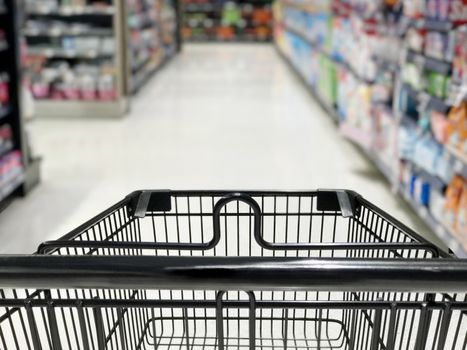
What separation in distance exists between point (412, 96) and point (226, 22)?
15644mm

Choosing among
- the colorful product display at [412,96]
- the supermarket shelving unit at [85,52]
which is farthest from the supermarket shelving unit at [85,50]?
the colorful product display at [412,96]

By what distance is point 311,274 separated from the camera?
2.45 ft

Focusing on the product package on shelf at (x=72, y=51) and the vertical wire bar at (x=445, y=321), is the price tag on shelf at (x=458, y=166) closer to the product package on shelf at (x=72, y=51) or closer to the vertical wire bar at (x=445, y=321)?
the vertical wire bar at (x=445, y=321)

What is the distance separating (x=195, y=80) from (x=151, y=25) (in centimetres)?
151

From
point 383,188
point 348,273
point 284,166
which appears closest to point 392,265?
point 348,273

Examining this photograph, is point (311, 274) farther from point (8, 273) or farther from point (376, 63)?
point (376, 63)

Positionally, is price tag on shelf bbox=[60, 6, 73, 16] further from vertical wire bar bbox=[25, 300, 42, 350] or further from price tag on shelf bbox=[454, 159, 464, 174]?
vertical wire bar bbox=[25, 300, 42, 350]

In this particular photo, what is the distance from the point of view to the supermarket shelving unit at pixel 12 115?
3888 millimetres

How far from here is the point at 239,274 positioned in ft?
2.46

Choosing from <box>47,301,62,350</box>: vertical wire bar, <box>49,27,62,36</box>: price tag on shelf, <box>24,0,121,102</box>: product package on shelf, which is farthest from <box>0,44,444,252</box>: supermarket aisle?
<box>47,301,62,350</box>: vertical wire bar

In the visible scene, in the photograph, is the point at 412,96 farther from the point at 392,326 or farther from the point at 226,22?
the point at 226,22

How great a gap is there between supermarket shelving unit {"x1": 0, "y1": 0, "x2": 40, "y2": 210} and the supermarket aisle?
0.47 feet

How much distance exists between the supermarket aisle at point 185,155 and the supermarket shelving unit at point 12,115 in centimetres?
14

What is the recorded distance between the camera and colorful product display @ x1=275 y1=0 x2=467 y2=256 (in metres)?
3.01
